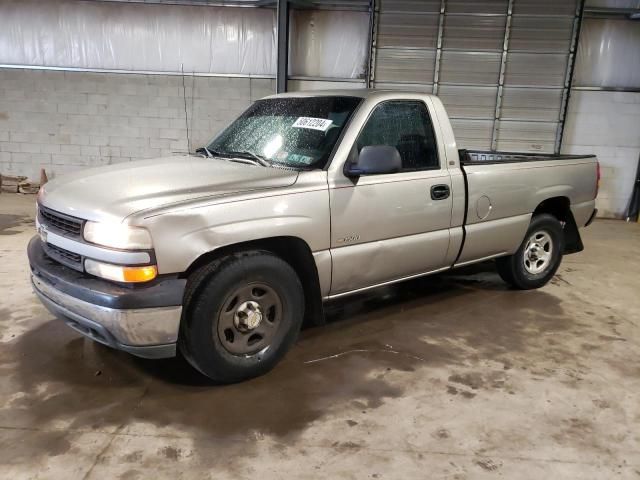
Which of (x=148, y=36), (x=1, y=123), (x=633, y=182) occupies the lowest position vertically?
(x=633, y=182)

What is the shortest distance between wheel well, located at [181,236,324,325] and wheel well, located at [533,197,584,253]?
2.69m

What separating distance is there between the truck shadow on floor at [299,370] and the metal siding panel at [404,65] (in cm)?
621

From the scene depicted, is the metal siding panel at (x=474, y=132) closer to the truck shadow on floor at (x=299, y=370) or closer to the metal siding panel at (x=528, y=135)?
the metal siding panel at (x=528, y=135)

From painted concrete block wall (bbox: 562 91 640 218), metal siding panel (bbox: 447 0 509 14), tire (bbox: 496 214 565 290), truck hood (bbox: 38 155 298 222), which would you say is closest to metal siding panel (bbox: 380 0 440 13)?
metal siding panel (bbox: 447 0 509 14)

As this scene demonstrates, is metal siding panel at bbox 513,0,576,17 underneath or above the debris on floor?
above

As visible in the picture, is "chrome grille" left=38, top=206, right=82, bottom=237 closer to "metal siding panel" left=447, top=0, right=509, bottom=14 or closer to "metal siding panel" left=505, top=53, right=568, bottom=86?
"metal siding panel" left=447, top=0, right=509, bottom=14

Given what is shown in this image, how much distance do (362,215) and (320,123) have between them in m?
0.77

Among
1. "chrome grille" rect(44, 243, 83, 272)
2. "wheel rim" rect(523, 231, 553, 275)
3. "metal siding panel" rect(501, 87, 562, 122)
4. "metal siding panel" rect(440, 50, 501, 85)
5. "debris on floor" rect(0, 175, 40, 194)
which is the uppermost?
"metal siding panel" rect(440, 50, 501, 85)

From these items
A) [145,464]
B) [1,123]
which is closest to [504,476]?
Result: [145,464]

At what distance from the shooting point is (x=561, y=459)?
2625 millimetres

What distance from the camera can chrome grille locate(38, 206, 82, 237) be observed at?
9.52 ft

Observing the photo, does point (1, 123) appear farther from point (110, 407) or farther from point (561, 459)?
point (561, 459)

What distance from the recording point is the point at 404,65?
9781 mm

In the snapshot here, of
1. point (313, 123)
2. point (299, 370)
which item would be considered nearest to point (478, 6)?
point (313, 123)
